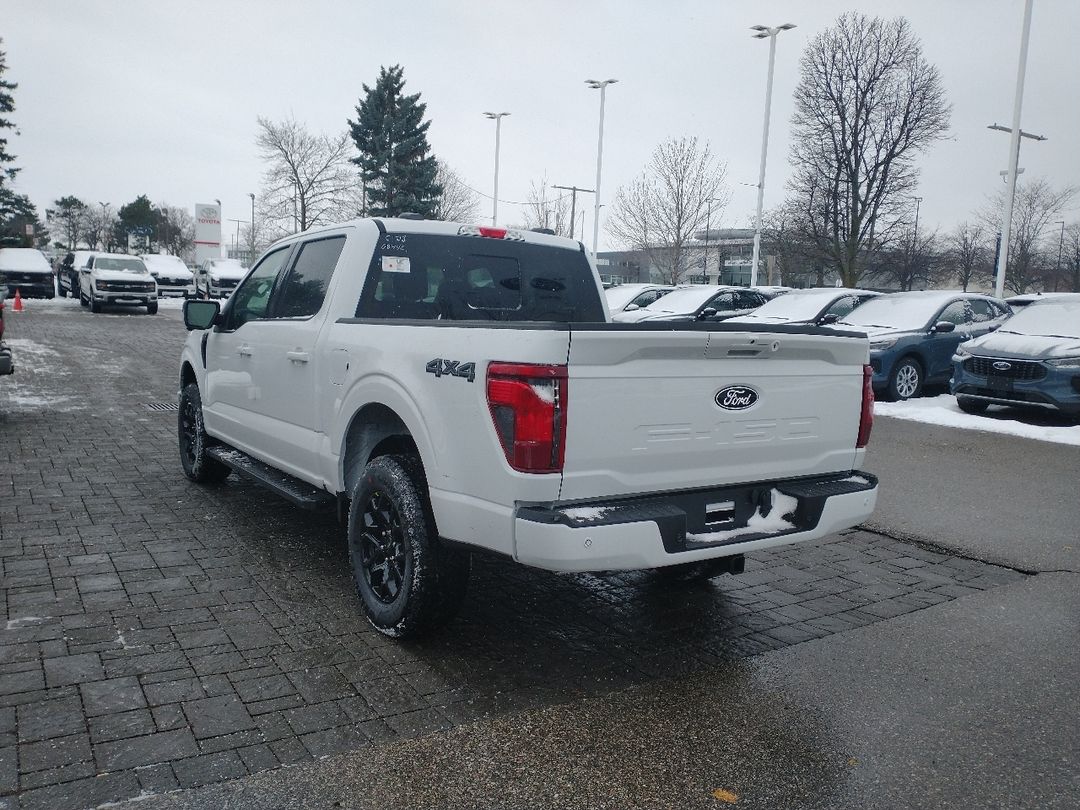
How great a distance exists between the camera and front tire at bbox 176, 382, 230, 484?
6934 millimetres

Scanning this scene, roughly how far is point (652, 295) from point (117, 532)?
60.3 ft

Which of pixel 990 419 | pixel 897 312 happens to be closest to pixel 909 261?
pixel 897 312

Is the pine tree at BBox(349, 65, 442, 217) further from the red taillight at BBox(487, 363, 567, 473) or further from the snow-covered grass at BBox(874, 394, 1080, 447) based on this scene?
the red taillight at BBox(487, 363, 567, 473)

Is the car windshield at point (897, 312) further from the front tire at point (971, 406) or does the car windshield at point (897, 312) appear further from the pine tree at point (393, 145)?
the pine tree at point (393, 145)

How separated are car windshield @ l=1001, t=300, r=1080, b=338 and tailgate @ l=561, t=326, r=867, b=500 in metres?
9.79

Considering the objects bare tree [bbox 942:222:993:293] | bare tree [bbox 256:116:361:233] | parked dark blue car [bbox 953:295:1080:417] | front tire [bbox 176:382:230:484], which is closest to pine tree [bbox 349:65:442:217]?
bare tree [bbox 256:116:361:233]

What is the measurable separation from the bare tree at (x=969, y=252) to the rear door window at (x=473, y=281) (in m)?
53.2

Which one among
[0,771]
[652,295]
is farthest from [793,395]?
[652,295]

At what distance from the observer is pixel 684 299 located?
2016 centimetres

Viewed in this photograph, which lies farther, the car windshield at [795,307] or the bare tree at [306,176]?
the bare tree at [306,176]

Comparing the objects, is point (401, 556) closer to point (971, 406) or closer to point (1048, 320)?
point (971, 406)

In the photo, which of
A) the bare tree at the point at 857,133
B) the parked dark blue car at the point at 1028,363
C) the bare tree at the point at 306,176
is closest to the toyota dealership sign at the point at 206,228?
the bare tree at the point at 306,176

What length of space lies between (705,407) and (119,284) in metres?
28.1

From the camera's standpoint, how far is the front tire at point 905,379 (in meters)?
13.5
